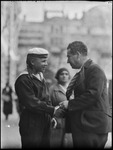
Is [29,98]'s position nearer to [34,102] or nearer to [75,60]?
[34,102]

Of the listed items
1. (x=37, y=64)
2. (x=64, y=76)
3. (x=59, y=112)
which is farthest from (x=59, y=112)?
(x=64, y=76)

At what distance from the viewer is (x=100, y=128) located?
5.60 metres

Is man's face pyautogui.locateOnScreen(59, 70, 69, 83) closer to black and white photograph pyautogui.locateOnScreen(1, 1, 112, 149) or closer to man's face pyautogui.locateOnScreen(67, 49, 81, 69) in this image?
black and white photograph pyautogui.locateOnScreen(1, 1, 112, 149)

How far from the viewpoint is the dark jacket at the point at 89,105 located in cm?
554

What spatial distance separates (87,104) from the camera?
18.3 feet

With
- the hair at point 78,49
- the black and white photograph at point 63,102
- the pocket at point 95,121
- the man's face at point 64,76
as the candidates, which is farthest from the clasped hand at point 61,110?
the man's face at point 64,76

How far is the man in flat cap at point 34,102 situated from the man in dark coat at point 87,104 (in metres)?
0.23

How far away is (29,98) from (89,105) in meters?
0.63

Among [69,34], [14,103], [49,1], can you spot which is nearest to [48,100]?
[49,1]

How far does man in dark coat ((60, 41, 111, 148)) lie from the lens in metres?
5.53

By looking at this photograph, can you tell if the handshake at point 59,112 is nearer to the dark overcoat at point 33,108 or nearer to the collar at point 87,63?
the dark overcoat at point 33,108

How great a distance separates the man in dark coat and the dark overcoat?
0.72ft

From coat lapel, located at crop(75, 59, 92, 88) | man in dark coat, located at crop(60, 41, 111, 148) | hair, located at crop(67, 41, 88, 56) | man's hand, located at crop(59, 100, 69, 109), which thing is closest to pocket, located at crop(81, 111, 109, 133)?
man in dark coat, located at crop(60, 41, 111, 148)

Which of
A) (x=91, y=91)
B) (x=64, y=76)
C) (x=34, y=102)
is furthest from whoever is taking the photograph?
(x=64, y=76)
